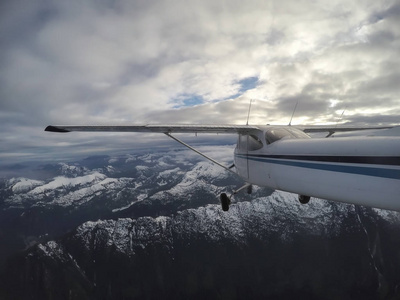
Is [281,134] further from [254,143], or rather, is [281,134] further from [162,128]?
[162,128]

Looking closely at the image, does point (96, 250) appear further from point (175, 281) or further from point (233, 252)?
point (233, 252)

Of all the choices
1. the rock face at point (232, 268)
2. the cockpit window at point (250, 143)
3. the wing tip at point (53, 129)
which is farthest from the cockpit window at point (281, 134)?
the rock face at point (232, 268)

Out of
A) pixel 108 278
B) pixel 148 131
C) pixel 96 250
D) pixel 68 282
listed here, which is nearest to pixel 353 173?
pixel 148 131

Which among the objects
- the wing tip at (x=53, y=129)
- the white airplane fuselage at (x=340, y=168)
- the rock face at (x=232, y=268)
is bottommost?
the rock face at (x=232, y=268)

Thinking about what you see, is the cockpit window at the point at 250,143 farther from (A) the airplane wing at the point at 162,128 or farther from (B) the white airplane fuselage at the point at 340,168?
(B) the white airplane fuselage at the point at 340,168

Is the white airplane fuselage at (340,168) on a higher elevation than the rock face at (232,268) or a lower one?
higher

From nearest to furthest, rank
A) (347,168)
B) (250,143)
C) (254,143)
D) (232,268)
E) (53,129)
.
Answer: (347,168) → (53,129) → (254,143) → (250,143) → (232,268)

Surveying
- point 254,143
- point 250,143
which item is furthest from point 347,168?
point 250,143

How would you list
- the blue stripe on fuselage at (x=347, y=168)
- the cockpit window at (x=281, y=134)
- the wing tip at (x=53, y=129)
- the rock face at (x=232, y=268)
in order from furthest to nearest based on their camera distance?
the rock face at (x=232, y=268) → the wing tip at (x=53, y=129) → the cockpit window at (x=281, y=134) → the blue stripe on fuselage at (x=347, y=168)
